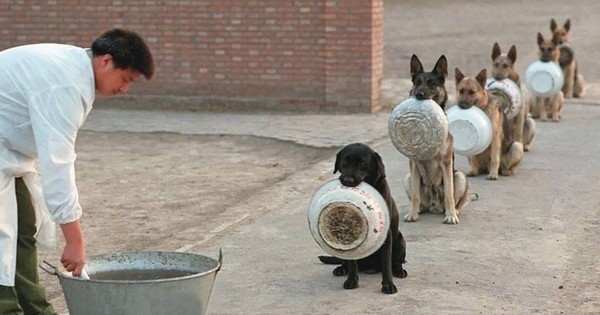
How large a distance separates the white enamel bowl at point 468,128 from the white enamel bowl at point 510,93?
39.0 inches

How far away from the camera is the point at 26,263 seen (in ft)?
19.4

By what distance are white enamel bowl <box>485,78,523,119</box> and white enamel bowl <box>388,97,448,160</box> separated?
296 centimetres

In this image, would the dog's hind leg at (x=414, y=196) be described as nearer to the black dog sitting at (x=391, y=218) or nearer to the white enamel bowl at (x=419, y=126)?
the white enamel bowl at (x=419, y=126)

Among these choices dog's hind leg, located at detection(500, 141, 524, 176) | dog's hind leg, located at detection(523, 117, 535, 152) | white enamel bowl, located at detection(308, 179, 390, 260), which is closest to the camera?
white enamel bowl, located at detection(308, 179, 390, 260)

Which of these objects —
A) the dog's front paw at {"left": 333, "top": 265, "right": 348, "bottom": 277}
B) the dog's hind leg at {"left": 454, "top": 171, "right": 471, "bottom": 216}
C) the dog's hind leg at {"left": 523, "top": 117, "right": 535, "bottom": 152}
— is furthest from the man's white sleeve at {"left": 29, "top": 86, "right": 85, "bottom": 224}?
the dog's hind leg at {"left": 523, "top": 117, "right": 535, "bottom": 152}

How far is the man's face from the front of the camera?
209 inches

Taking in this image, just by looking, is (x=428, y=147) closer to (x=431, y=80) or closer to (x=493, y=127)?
(x=431, y=80)

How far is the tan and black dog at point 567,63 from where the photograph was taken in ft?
54.3

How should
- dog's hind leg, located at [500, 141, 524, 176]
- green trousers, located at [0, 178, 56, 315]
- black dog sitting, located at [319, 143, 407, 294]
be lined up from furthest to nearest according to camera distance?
1. dog's hind leg, located at [500, 141, 524, 176]
2. black dog sitting, located at [319, 143, 407, 294]
3. green trousers, located at [0, 178, 56, 315]

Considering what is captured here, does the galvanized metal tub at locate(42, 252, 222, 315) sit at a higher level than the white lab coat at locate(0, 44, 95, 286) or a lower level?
lower

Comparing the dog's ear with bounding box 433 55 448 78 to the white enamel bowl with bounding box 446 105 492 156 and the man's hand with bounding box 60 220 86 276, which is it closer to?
the white enamel bowl with bounding box 446 105 492 156

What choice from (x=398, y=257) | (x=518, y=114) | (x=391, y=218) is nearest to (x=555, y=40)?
(x=518, y=114)

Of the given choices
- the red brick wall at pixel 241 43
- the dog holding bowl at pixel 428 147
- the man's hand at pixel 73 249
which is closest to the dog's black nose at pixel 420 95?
the dog holding bowl at pixel 428 147

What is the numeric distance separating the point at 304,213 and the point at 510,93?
10.1ft
